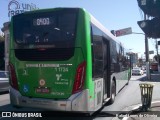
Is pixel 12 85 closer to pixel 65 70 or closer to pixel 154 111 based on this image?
pixel 65 70

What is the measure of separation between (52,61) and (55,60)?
9cm

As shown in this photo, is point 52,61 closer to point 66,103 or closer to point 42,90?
point 42,90

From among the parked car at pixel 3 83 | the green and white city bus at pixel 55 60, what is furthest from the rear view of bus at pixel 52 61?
the parked car at pixel 3 83

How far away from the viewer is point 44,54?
8.48 m

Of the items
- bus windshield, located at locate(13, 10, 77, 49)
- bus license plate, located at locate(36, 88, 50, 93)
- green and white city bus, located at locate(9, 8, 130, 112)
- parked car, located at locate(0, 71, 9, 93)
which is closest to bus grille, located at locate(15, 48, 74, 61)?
green and white city bus, located at locate(9, 8, 130, 112)

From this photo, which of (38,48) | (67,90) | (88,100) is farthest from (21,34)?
(88,100)

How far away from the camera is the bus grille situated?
8203 millimetres

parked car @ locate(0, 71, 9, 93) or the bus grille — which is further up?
the bus grille

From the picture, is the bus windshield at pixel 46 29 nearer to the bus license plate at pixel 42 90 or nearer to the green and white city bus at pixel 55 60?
the green and white city bus at pixel 55 60

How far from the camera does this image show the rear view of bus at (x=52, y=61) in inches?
316

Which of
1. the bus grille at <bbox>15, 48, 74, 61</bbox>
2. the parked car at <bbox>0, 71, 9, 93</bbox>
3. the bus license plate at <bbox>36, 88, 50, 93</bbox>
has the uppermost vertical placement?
the bus grille at <bbox>15, 48, 74, 61</bbox>

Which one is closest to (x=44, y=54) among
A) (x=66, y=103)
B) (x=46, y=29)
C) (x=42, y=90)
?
(x=46, y=29)

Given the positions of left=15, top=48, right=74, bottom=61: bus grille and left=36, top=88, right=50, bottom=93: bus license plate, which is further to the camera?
left=36, top=88, right=50, bottom=93: bus license plate

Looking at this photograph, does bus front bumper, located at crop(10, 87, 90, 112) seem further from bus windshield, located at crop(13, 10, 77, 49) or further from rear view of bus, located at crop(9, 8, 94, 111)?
bus windshield, located at crop(13, 10, 77, 49)
